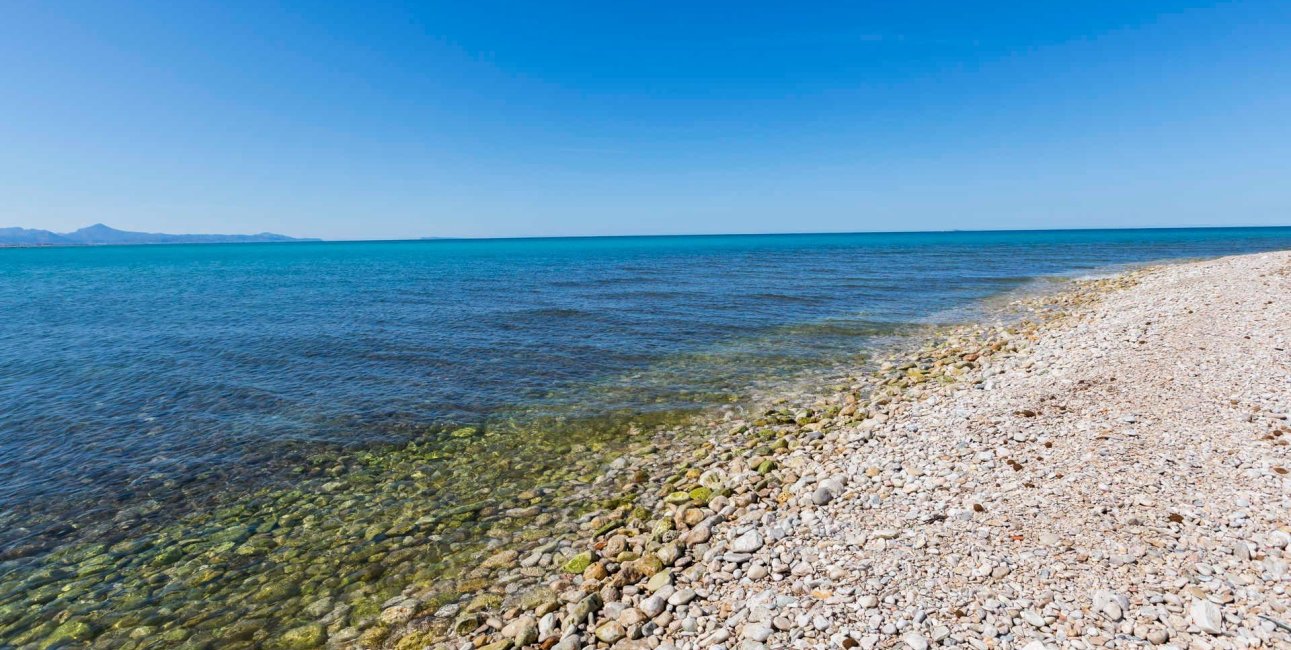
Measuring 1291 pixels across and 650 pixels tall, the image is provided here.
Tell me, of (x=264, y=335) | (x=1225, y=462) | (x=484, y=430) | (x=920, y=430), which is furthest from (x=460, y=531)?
(x=264, y=335)

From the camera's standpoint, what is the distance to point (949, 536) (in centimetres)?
679

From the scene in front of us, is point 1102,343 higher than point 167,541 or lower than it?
higher

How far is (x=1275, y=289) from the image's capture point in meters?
23.1

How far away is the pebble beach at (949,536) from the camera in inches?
208

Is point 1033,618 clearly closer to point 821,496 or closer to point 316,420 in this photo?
point 821,496

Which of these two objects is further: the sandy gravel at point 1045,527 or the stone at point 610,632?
the stone at point 610,632

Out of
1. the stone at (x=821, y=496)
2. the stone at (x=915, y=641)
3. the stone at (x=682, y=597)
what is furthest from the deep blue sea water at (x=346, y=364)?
the stone at (x=915, y=641)

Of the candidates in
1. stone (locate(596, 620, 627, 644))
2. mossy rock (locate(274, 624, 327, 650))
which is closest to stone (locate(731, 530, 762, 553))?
stone (locate(596, 620, 627, 644))

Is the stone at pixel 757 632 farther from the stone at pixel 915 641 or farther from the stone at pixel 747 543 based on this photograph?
the stone at pixel 747 543

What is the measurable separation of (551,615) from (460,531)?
3.25 meters

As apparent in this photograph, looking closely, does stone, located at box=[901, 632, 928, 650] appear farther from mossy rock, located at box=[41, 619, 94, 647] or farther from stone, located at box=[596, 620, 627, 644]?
mossy rock, located at box=[41, 619, 94, 647]

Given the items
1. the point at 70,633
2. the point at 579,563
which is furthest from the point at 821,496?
the point at 70,633

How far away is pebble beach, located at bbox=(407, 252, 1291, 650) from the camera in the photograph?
5.29 m

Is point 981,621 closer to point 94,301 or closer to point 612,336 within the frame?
point 612,336
